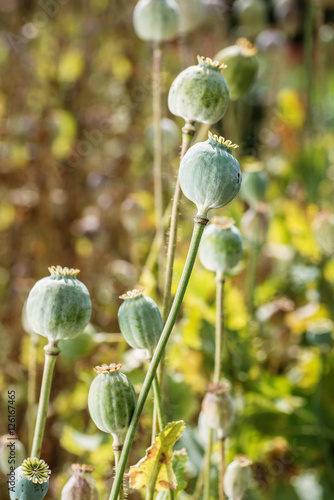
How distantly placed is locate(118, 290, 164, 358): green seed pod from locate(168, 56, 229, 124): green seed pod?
0.09 m

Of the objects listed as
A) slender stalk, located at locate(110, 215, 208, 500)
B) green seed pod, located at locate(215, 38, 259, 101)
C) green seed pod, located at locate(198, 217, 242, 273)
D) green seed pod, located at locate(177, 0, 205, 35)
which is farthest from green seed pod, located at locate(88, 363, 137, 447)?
green seed pod, located at locate(177, 0, 205, 35)

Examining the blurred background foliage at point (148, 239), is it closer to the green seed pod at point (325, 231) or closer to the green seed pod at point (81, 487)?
the green seed pod at point (325, 231)

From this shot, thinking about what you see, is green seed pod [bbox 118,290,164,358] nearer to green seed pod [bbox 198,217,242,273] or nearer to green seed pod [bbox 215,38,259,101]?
green seed pod [bbox 198,217,242,273]

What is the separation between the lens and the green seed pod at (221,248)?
352mm

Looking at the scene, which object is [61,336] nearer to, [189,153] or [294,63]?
[189,153]

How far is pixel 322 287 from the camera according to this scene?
586 millimetres

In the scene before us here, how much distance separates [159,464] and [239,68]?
285 millimetres

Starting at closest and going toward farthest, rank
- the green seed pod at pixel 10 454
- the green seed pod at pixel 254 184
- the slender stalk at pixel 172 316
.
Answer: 1. the slender stalk at pixel 172 316
2. the green seed pod at pixel 10 454
3. the green seed pod at pixel 254 184

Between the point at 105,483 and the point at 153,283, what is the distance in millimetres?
177

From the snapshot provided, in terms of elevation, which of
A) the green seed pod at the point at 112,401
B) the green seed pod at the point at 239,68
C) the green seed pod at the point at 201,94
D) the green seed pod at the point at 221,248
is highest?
the green seed pod at the point at 239,68

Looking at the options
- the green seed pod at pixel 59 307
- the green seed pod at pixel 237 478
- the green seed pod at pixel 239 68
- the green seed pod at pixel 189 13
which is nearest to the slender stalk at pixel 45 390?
the green seed pod at pixel 59 307

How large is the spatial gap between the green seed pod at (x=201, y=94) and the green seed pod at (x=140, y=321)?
9 cm

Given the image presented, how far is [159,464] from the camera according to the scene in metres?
0.28

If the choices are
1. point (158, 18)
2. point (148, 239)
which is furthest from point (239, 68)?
point (148, 239)
